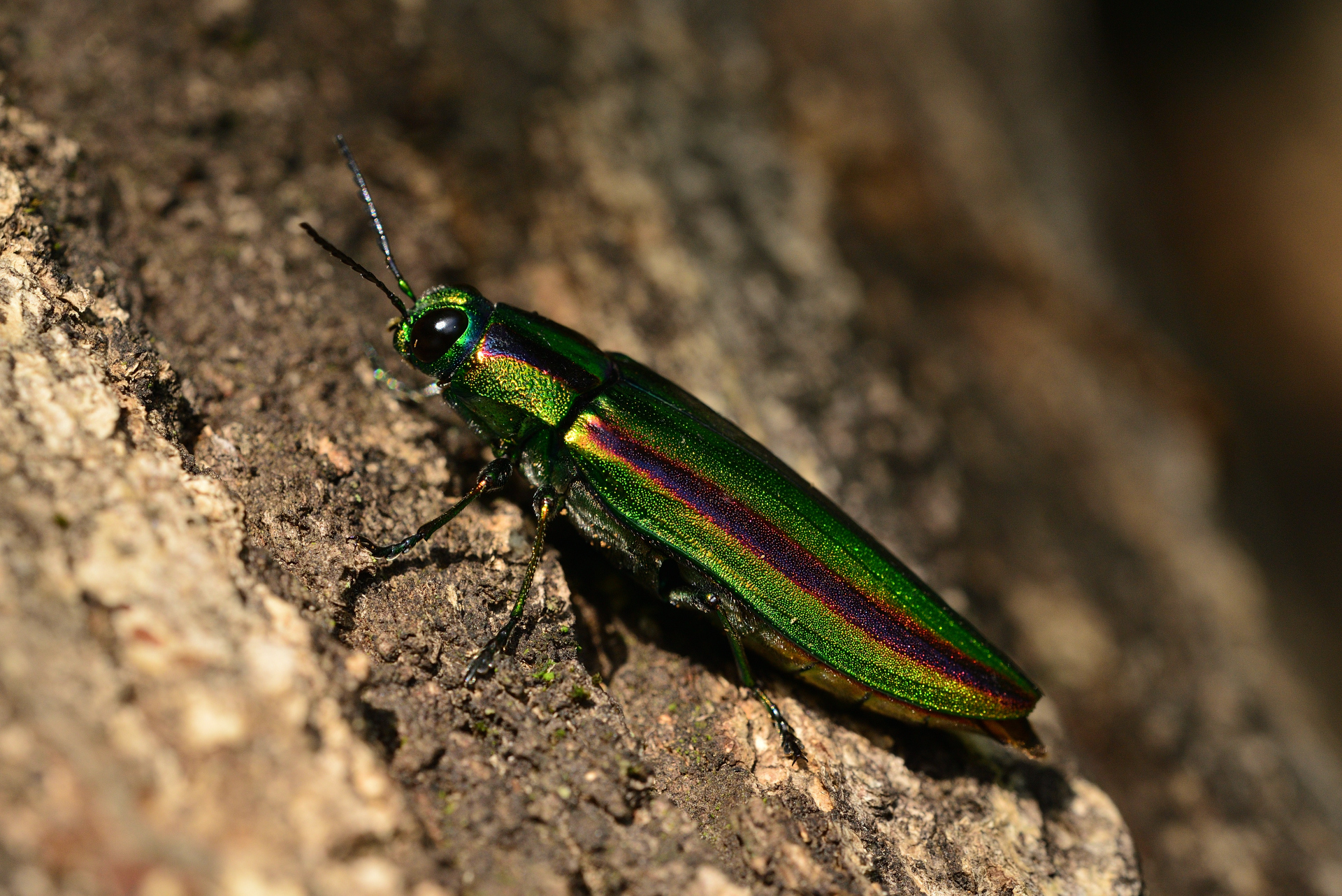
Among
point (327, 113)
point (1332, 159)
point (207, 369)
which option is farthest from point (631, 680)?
point (1332, 159)

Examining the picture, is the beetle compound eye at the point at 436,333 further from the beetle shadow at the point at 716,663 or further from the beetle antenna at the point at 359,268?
the beetle shadow at the point at 716,663

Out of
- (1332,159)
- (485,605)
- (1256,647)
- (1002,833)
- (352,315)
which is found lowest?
(485,605)

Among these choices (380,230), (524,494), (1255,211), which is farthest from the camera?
(1255,211)

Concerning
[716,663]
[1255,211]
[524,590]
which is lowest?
[524,590]

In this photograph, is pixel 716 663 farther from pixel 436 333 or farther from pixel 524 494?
pixel 436 333

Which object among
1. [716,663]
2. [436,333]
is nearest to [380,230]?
[436,333]

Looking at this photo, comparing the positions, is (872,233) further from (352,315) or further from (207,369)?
(207,369)
